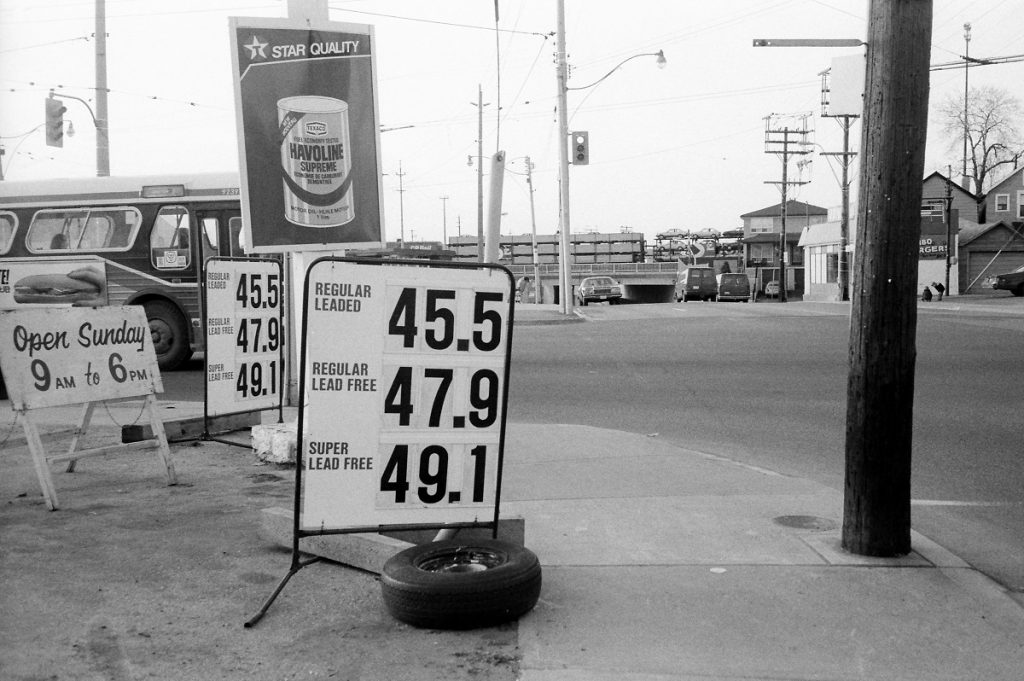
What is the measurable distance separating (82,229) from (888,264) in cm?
1582

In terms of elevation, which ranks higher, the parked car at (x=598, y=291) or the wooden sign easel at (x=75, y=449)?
the parked car at (x=598, y=291)

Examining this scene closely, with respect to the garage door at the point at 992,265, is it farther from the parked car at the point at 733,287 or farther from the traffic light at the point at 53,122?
the traffic light at the point at 53,122

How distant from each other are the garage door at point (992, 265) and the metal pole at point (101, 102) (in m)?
52.8

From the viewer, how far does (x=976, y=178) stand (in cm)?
8319

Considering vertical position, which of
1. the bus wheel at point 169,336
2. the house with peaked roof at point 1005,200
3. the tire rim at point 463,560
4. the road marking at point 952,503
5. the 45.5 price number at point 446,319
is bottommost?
the road marking at point 952,503

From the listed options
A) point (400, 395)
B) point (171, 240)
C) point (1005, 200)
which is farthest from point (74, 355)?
point (1005, 200)

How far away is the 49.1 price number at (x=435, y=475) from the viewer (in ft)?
15.3

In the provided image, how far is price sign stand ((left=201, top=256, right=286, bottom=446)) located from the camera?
8.45 metres

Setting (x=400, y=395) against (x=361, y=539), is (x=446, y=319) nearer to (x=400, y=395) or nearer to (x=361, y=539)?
(x=400, y=395)

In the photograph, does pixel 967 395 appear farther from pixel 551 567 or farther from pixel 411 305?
pixel 411 305

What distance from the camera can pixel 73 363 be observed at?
6.71m

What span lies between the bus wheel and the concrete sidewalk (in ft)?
33.3

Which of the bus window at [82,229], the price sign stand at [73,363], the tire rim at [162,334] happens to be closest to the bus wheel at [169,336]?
the tire rim at [162,334]

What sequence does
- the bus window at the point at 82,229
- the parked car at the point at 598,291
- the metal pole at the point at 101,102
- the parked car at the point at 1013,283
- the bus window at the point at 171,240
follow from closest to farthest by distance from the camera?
→ the bus window at the point at 171,240 → the bus window at the point at 82,229 → the metal pole at the point at 101,102 → the parked car at the point at 1013,283 → the parked car at the point at 598,291
